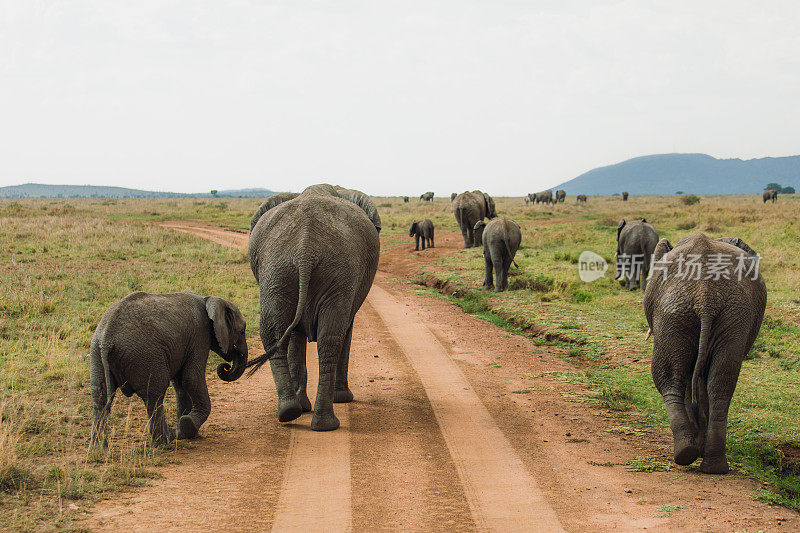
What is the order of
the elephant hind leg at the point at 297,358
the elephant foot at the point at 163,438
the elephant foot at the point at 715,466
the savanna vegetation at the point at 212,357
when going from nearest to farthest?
the savanna vegetation at the point at 212,357 < the elephant foot at the point at 715,466 < the elephant foot at the point at 163,438 < the elephant hind leg at the point at 297,358

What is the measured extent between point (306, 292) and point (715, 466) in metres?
4.62

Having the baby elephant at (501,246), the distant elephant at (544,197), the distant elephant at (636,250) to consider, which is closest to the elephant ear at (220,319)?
the baby elephant at (501,246)

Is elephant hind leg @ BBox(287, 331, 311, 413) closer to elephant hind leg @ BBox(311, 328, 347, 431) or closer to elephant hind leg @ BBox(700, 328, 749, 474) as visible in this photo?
elephant hind leg @ BBox(311, 328, 347, 431)

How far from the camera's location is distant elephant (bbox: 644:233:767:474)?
650cm

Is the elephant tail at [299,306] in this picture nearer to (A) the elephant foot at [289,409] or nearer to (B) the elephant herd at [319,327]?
(B) the elephant herd at [319,327]

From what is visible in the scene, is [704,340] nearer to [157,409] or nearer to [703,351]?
[703,351]

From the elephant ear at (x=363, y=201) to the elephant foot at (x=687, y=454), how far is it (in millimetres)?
5041

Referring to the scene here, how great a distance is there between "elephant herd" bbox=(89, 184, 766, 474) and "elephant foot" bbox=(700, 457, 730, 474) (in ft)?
0.04

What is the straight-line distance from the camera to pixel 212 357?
11.8m

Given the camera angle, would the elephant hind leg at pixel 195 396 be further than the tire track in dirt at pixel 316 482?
Yes

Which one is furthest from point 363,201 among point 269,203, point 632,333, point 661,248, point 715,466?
point 632,333

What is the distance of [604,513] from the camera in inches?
227

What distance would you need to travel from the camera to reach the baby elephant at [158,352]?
267 inches
